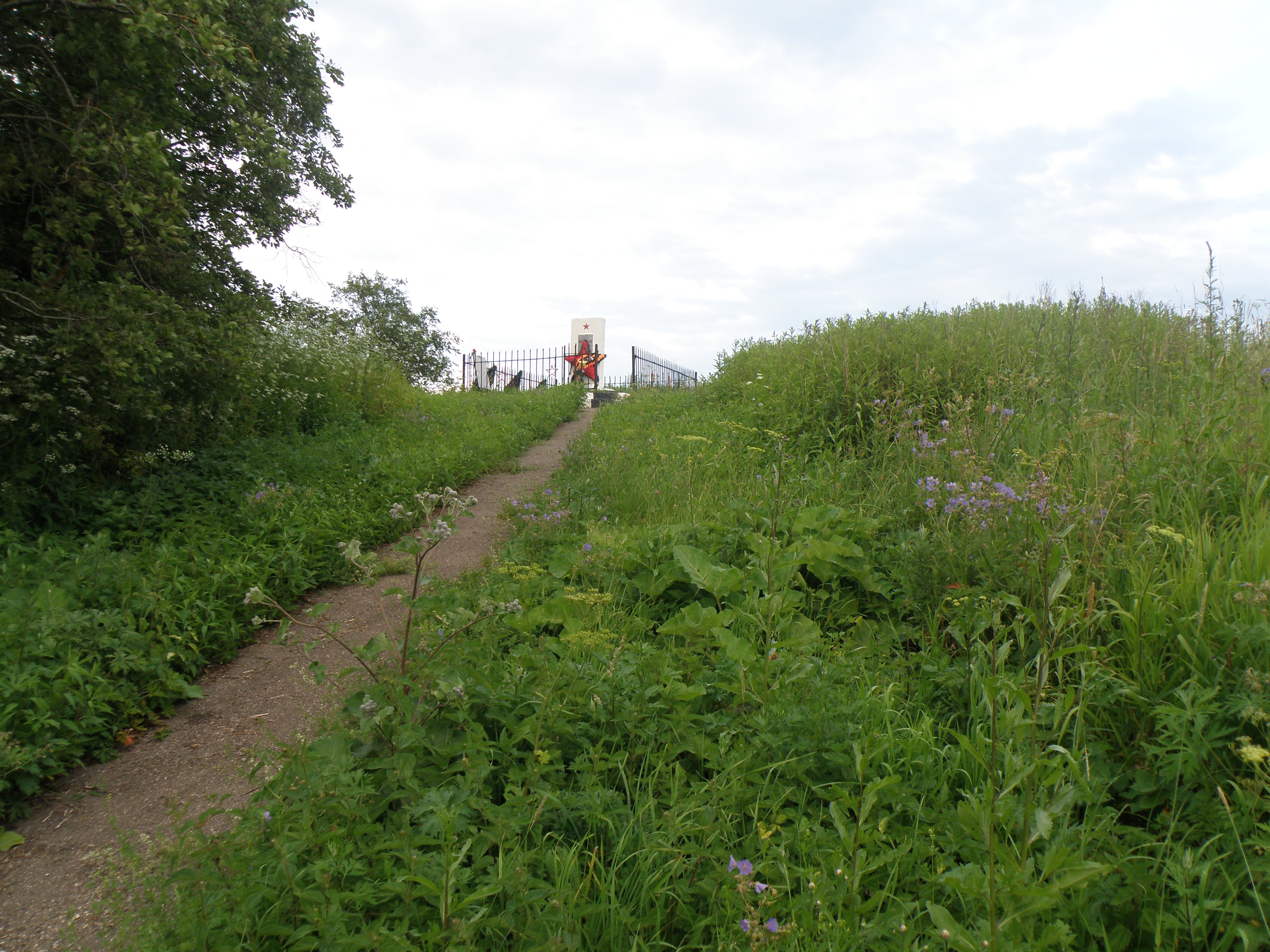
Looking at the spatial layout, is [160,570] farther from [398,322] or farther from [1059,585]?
[398,322]

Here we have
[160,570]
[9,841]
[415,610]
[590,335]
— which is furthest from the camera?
[590,335]

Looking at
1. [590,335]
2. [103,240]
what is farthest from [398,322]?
[103,240]

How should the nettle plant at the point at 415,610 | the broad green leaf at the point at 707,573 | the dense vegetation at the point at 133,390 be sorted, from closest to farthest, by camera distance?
the nettle plant at the point at 415,610 < the broad green leaf at the point at 707,573 < the dense vegetation at the point at 133,390

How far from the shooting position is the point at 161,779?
2.93 meters

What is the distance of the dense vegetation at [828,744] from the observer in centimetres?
160

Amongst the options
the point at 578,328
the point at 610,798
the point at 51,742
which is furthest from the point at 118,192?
the point at 578,328

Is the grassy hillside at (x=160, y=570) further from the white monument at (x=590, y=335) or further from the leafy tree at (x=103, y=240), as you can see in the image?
the white monument at (x=590, y=335)

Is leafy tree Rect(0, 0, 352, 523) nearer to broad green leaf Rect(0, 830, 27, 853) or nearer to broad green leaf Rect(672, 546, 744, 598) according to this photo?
broad green leaf Rect(0, 830, 27, 853)

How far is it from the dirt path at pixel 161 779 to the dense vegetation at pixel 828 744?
335mm

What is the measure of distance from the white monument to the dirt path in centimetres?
2483

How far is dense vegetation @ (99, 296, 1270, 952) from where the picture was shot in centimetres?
160

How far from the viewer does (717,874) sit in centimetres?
175

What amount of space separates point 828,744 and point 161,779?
2.86 meters

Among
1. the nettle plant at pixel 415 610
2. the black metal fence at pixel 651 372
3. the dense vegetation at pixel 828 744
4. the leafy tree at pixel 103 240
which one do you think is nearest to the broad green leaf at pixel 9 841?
the dense vegetation at pixel 828 744
